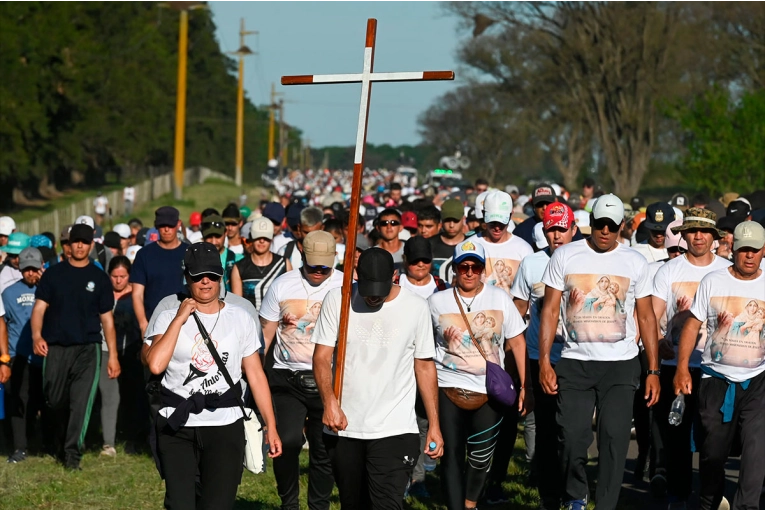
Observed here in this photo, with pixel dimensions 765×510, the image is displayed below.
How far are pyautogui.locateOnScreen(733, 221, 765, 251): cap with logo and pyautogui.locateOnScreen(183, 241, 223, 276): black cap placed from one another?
10.4ft

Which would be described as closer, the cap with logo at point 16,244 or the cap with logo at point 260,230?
the cap with logo at point 260,230

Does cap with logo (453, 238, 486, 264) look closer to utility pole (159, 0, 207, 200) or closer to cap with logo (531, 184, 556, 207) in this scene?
cap with logo (531, 184, 556, 207)

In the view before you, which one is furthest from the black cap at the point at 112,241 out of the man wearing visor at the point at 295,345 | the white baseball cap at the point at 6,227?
the man wearing visor at the point at 295,345

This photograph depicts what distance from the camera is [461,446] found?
26.1 feet

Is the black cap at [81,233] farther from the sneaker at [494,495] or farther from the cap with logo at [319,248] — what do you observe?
the sneaker at [494,495]

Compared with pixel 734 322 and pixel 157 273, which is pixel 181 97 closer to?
pixel 157 273

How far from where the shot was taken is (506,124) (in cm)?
7312

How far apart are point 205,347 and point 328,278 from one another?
1.79 meters

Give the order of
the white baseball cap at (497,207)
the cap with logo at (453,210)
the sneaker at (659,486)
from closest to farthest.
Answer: the sneaker at (659,486), the white baseball cap at (497,207), the cap with logo at (453,210)

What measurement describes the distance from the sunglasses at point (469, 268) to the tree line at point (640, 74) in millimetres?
26801

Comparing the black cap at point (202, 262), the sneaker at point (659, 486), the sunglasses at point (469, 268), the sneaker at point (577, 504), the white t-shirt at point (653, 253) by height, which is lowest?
the sneaker at point (659, 486)

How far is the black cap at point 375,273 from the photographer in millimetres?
6422

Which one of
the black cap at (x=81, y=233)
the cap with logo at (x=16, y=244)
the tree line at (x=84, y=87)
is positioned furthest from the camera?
the tree line at (x=84, y=87)

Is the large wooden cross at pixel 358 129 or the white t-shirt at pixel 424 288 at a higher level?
the large wooden cross at pixel 358 129
